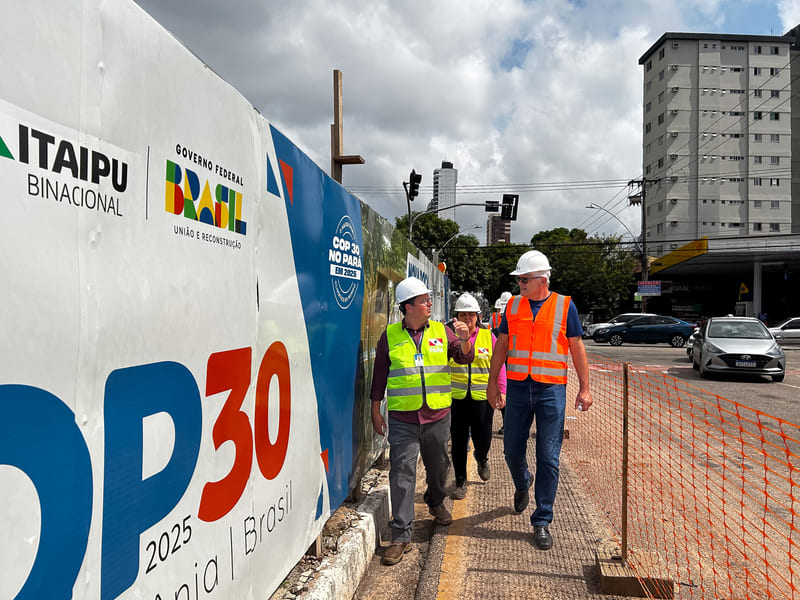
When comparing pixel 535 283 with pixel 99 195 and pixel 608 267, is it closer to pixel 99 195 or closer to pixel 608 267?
pixel 99 195

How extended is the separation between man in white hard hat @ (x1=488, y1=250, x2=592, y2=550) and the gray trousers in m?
0.57

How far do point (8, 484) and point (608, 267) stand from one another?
4992cm

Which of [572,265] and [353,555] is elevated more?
[572,265]

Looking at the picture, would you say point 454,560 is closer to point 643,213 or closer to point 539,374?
point 539,374

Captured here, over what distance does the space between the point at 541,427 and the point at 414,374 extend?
3.33ft

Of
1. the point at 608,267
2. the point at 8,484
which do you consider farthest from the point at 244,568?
the point at 608,267

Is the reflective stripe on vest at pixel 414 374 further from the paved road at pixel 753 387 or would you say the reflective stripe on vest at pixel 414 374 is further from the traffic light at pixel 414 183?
the traffic light at pixel 414 183

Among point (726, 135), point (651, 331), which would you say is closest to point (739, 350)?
point (651, 331)

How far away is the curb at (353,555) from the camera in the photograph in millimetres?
3054

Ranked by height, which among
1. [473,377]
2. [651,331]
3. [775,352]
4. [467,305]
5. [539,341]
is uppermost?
[467,305]

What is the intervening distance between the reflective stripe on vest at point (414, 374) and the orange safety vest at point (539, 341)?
559 millimetres

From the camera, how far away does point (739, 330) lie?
49.8ft

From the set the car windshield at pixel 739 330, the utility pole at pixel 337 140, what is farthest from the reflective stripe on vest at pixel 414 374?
the car windshield at pixel 739 330

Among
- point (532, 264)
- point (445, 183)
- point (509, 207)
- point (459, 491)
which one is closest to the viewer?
point (532, 264)
